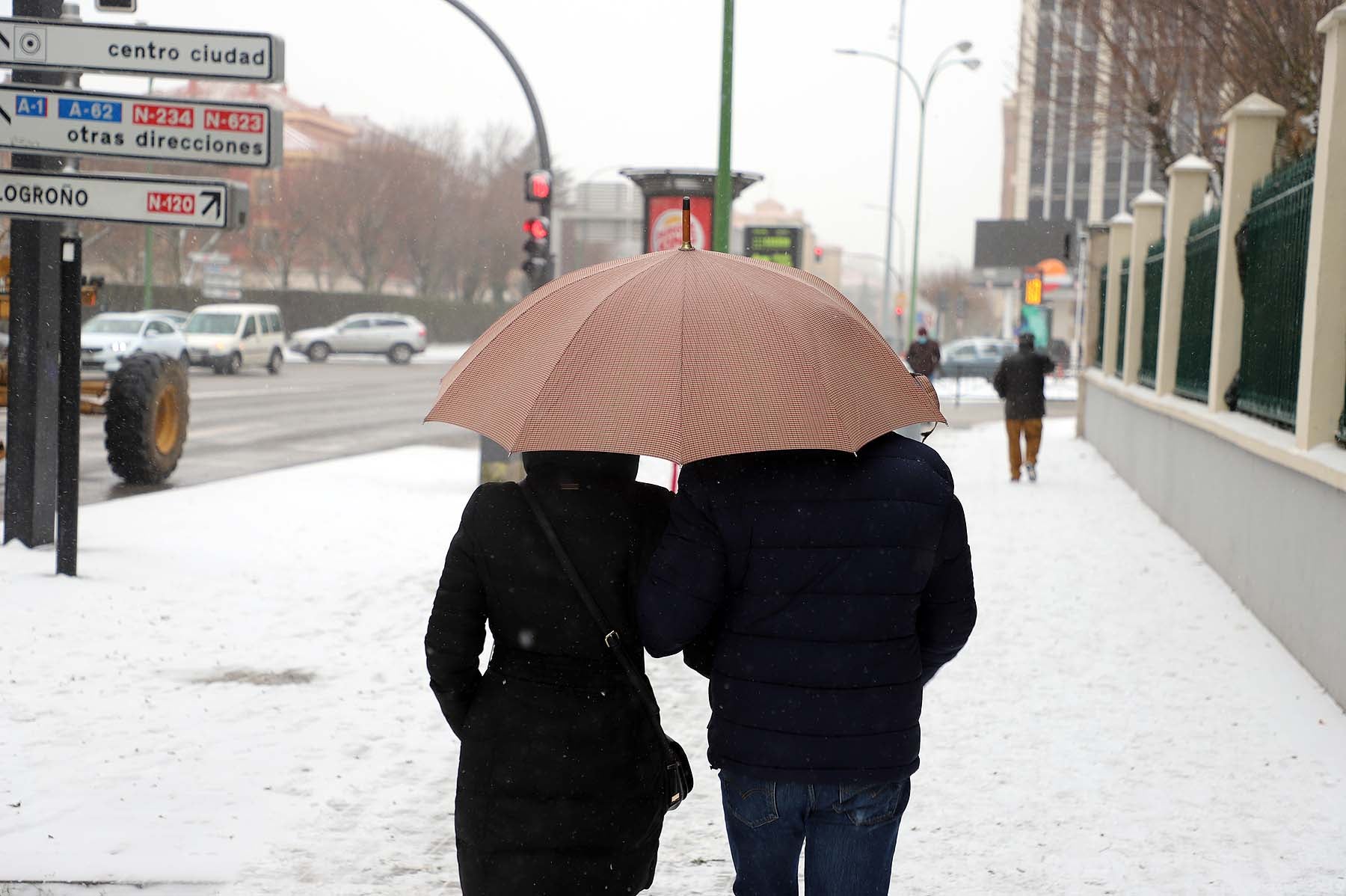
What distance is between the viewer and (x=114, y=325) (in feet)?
108

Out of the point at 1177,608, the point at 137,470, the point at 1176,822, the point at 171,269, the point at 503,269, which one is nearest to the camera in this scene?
the point at 1176,822

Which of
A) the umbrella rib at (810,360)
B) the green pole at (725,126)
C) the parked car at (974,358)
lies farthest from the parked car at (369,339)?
the umbrella rib at (810,360)

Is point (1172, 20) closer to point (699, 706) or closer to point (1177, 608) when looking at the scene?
point (1177, 608)

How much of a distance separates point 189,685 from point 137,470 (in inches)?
315

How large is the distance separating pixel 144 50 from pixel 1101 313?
57.7 feet

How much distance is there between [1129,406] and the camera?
54.3 feet

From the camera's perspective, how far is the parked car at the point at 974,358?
45031 millimetres

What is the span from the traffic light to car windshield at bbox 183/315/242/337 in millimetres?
24180

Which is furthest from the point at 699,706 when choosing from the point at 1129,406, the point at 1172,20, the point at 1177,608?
the point at 1172,20

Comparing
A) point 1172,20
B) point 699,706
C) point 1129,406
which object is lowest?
point 699,706

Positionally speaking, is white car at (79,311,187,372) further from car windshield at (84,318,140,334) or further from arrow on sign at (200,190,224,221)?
arrow on sign at (200,190,224,221)

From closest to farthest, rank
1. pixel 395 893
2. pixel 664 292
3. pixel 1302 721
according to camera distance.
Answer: pixel 664 292 < pixel 395 893 < pixel 1302 721

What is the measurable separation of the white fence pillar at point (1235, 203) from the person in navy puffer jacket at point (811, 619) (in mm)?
8195

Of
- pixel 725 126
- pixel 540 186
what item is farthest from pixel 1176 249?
pixel 540 186
